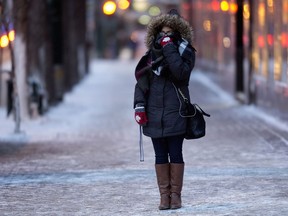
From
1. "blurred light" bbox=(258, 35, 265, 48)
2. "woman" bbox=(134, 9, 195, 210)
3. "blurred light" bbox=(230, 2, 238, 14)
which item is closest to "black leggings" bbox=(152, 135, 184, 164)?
"woman" bbox=(134, 9, 195, 210)

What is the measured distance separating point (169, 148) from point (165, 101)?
0.44m

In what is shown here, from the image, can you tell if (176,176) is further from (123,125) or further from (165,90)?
(123,125)

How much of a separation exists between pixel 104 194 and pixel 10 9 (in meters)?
9.00

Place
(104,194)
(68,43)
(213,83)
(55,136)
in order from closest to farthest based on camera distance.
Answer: (104,194) < (55,136) < (68,43) < (213,83)

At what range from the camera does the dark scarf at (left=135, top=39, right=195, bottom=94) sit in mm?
8648

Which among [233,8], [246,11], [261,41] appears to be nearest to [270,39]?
[261,41]

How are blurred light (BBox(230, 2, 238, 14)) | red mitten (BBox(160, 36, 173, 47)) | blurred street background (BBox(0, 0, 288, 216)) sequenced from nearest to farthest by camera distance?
1. red mitten (BBox(160, 36, 173, 47))
2. blurred street background (BBox(0, 0, 288, 216))
3. blurred light (BBox(230, 2, 238, 14))

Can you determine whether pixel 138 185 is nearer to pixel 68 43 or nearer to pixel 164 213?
pixel 164 213

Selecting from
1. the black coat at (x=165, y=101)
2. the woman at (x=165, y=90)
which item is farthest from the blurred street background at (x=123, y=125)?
the black coat at (x=165, y=101)

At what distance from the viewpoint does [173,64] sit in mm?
8539

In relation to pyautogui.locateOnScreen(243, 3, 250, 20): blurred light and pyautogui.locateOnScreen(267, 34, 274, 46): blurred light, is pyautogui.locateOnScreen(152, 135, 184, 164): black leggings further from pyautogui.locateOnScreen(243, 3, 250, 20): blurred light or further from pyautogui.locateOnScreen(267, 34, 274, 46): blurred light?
pyautogui.locateOnScreen(243, 3, 250, 20): blurred light

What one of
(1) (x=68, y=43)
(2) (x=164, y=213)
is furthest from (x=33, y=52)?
(2) (x=164, y=213)

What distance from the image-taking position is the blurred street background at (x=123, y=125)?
31.6ft

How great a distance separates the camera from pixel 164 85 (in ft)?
28.6
